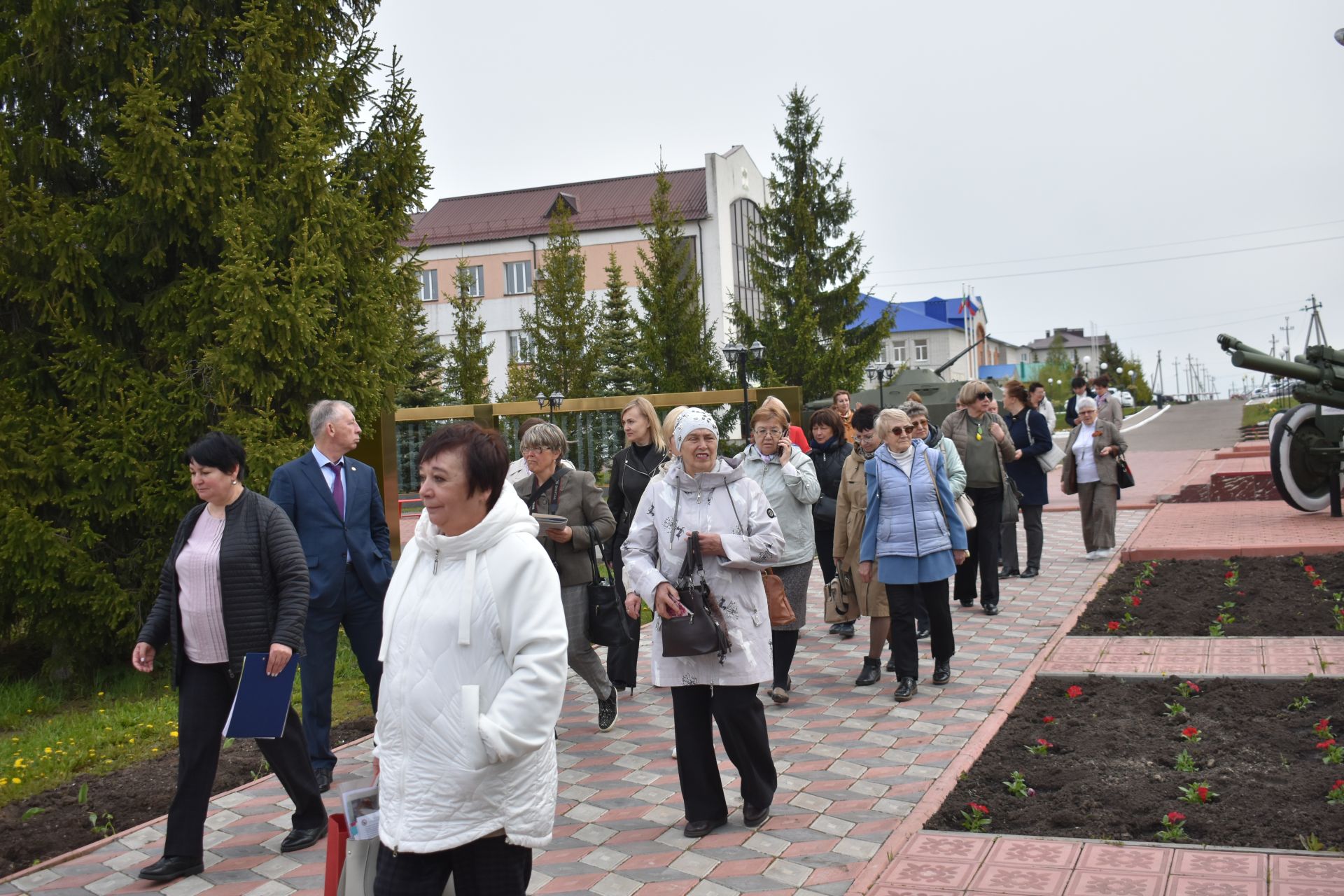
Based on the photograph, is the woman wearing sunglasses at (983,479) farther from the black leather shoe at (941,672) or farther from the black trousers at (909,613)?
the black trousers at (909,613)

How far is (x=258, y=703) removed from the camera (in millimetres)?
4820

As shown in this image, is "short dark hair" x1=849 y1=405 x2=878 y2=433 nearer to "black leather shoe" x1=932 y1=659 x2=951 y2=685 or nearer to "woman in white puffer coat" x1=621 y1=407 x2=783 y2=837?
"black leather shoe" x1=932 y1=659 x2=951 y2=685

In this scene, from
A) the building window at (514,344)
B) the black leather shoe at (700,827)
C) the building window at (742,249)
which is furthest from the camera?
the building window at (514,344)

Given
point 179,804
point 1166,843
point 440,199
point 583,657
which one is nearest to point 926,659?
point 583,657

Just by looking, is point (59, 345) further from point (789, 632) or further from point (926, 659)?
point (926, 659)

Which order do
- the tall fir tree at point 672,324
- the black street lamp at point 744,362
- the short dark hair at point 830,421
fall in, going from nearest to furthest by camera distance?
the short dark hair at point 830,421
the black street lamp at point 744,362
the tall fir tree at point 672,324

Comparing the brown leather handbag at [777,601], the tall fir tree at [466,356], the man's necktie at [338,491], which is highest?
the tall fir tree at [466,356]

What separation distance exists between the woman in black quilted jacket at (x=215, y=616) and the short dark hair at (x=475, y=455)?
2.16m

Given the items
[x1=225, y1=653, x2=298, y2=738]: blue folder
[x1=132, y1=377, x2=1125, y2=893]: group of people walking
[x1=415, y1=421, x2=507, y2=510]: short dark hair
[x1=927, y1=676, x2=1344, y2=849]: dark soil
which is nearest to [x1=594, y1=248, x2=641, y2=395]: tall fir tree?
[x1=132, y1=377, x2=1125, y2=893]: group of people walking

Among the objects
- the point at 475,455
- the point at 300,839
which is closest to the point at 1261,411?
the point at 300,839

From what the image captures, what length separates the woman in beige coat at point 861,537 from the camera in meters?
7.79

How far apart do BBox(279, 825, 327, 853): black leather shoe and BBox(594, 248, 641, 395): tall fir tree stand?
123 feet

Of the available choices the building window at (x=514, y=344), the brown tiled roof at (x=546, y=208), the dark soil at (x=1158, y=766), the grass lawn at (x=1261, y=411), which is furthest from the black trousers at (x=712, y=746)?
the building window at (x=514, y=344)

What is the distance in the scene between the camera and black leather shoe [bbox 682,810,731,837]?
5.08 m
